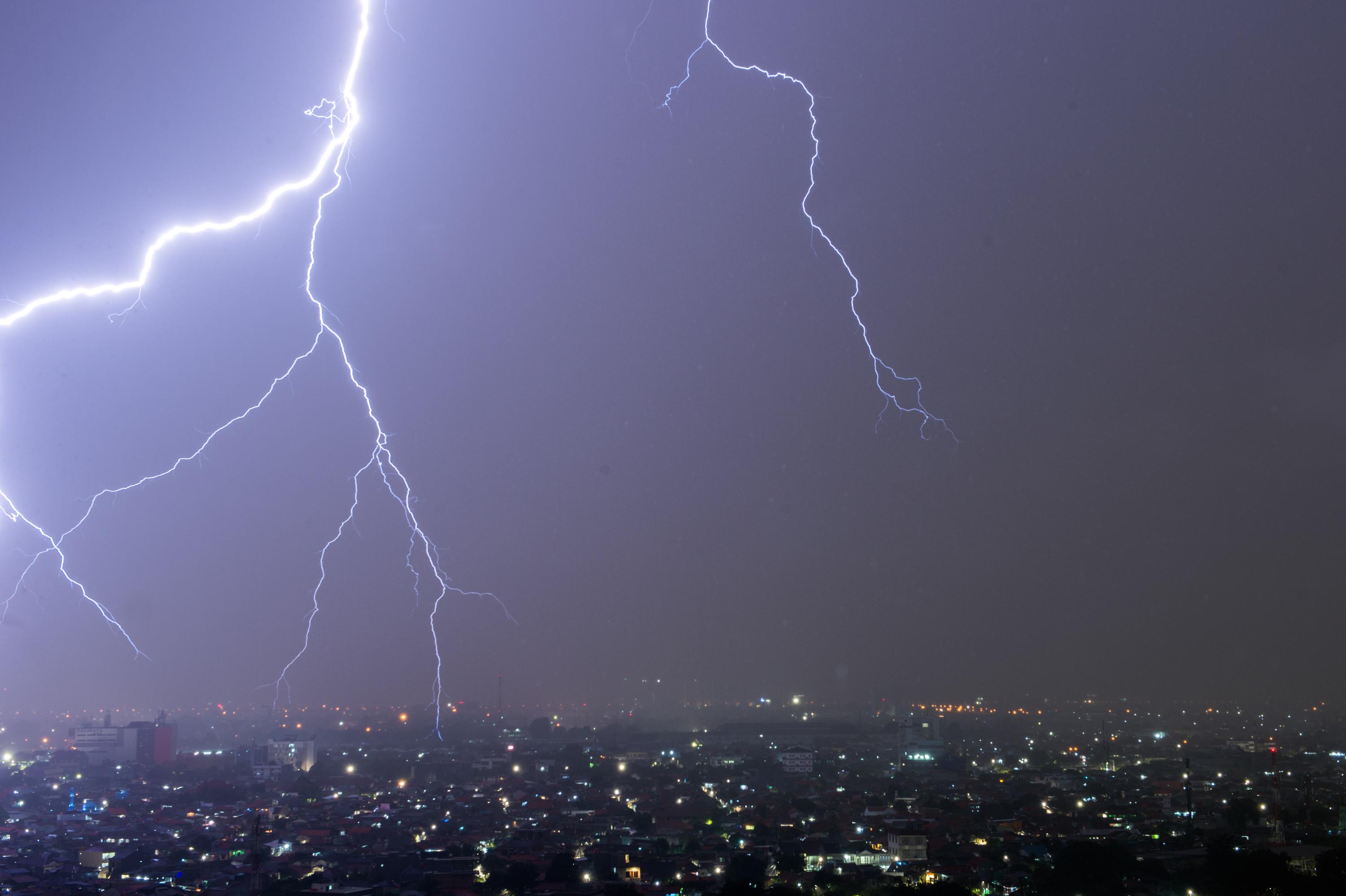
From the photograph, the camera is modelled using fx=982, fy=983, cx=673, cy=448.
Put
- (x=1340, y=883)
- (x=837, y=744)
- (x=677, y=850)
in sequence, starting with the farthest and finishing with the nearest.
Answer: (x=837, y=744) < (x=677, y=850) < (x=1340, y=883)

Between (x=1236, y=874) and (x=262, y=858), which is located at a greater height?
(x=1236, y=874)

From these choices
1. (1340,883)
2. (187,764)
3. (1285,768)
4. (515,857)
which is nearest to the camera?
(1340,883)

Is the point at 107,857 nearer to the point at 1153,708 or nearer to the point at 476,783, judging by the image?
the point at 476,783

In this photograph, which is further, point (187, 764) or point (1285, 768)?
point (187, 764)

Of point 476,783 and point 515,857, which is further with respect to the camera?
point 476,783

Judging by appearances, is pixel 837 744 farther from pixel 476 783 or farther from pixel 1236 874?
pixel 1236 874

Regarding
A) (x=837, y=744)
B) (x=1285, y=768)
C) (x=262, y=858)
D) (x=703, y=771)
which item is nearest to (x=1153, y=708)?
(x=837, y=744)

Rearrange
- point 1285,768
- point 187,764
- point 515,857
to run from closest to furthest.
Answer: point 515,857 < point 1285,768 < point 187,764

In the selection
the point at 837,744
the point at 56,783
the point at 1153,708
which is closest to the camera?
the point at 56,783

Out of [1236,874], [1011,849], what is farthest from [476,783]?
[1236,874]
